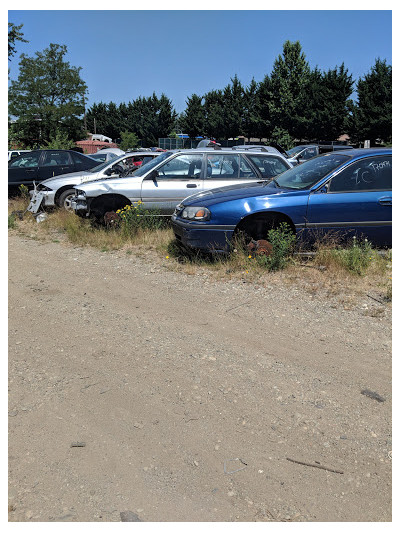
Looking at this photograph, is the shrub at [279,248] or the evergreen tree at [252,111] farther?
the evergreen tree at [252,111]

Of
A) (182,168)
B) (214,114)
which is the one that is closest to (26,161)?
(182,168)

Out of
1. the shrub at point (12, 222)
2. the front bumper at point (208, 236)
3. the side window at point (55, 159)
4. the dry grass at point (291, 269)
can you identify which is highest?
the side window at point (55, 159)

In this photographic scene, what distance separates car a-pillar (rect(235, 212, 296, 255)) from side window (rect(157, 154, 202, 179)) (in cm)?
243

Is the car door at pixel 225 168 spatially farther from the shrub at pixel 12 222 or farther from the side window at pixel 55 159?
the side window at pixel 55 159

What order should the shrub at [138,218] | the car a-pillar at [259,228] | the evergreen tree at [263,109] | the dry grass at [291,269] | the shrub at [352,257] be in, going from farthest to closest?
the evergreen tree at [263,109] < the shrub at [138,218] < the car a-pillar at [259,228] < the shrub at [352,257] < the dry grass at [291,269]

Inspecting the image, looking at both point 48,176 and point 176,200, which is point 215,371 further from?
point 48,176

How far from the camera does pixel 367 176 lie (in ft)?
21.7

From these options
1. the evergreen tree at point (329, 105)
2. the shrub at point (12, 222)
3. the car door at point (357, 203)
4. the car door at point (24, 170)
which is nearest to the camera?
the car door at point (357, 203)

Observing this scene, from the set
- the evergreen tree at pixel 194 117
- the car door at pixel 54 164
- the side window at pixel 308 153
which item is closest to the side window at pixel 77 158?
the car door at pixel 54 164

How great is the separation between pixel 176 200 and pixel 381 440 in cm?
640

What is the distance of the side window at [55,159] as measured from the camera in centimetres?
1331

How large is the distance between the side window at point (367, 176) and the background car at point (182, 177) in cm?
226

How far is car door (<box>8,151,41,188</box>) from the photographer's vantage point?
13078 millimetres

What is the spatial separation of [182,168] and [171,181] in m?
0.32
